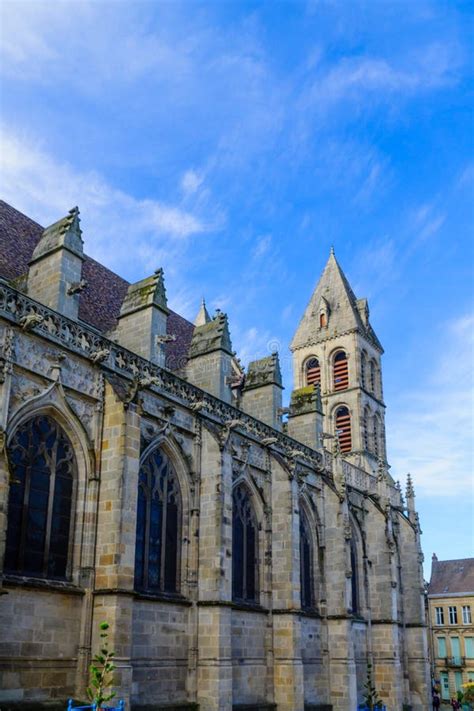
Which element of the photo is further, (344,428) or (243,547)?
(344,428)

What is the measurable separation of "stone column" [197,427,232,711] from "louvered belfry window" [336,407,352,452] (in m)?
18.0

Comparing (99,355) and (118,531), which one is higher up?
(99,355)

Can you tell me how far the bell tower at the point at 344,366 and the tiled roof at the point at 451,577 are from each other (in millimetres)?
17674

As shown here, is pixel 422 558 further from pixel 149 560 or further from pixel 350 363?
pixel 149 560

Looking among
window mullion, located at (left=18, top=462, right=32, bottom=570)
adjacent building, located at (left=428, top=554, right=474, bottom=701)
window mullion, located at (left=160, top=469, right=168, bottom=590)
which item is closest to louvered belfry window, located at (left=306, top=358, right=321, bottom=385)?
adjacent building, located at (left=428, top=554, right=474, bottom=701)

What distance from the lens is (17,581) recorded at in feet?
38.7

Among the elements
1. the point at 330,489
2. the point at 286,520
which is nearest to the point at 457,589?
the point at 330,489

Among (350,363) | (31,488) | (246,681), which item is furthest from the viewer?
(350,363)

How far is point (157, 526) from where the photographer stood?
15.5 metres

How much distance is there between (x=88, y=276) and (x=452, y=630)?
122ft

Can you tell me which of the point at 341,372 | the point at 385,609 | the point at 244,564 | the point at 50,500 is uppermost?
the point at 341,372

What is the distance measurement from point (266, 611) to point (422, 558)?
11.5 meters

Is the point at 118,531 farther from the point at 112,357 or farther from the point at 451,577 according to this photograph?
the point at 451,577

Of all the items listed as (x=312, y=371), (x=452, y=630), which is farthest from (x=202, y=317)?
(x=452, y=630)
